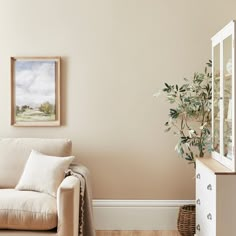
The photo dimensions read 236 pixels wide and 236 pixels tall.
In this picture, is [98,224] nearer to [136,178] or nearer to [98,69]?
[136,178]

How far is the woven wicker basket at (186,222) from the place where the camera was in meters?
3.87

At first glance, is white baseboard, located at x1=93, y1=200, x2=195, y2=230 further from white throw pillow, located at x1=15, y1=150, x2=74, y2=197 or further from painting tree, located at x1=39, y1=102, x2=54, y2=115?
painting tree, located at x1=39, y1=102, x2=54, y2=115

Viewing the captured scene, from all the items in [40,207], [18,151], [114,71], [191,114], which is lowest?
[40,207]

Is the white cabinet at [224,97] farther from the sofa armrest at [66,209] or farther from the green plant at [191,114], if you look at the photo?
the sofa armrest at [66,209]

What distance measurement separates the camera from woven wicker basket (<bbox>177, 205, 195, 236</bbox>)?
12.7ft

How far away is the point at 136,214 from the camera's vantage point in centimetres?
428

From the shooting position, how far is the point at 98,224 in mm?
4266

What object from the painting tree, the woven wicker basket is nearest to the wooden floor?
the woven wicker basket

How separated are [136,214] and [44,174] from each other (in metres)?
1.24

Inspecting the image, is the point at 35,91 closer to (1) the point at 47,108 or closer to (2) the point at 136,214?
(1) the point at 47,108

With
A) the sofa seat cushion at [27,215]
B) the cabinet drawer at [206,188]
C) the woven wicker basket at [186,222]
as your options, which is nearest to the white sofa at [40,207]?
the sofa seat cushion at [27,215]

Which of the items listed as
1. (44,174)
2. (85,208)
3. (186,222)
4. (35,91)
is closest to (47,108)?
(35,91)

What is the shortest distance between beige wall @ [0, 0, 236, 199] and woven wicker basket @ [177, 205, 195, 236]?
0.37m

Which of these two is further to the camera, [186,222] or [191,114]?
[191,114]
